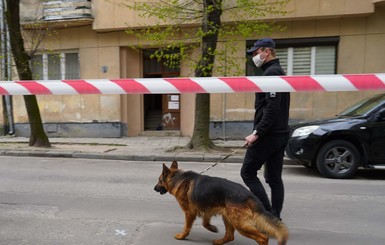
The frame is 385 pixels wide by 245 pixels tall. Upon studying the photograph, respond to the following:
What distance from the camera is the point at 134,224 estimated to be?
440 cm

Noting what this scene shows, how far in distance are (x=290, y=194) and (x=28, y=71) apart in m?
8.99

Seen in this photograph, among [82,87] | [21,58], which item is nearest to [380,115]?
[82,87]

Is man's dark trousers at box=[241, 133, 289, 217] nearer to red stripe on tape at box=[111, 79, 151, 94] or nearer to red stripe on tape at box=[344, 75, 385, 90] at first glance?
red stripe on tape at box=[344, 75, 385, 90]

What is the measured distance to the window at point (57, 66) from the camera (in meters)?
14.9

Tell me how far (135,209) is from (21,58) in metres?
8.07

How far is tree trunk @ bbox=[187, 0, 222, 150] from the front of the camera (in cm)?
967

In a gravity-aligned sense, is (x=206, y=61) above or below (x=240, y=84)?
above

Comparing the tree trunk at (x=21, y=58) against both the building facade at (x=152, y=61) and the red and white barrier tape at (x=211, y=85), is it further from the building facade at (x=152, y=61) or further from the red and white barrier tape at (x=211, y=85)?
the red and white barrier tape at (x=211, y=85)

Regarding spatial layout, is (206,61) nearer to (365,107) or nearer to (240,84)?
(365,107)

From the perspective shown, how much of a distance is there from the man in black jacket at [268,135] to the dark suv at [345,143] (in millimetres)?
3219

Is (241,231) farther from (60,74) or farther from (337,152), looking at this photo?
(60,74)

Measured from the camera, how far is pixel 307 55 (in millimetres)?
13203

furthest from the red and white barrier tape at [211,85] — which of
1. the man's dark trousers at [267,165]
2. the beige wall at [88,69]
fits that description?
the beige wall at [88,69]

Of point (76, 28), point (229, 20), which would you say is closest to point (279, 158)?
point (229, 20)
